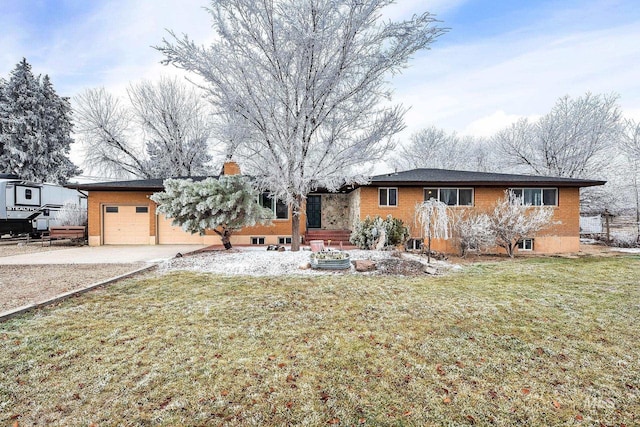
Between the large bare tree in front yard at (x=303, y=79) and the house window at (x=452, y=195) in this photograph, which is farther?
the house window at (x=452, y=195)

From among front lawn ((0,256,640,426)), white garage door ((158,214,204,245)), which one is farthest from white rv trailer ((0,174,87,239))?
front lawn ((0,256,640,426))

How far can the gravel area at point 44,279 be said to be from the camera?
17.6 ft

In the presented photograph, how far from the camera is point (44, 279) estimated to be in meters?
Answer: 6.90

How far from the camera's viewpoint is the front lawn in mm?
2377

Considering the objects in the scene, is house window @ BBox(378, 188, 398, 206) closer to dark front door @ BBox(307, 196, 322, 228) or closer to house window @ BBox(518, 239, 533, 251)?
dark front door @ BBox(307, 196, 322, 228)

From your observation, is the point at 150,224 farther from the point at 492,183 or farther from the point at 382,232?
the point at 492,183

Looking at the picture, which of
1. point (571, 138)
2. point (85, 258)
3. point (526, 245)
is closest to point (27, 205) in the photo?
point (85, 258)

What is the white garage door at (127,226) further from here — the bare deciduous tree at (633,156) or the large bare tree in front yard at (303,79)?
the bare deciduous tree at (633,156)

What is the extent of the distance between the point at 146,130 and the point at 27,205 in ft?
29.5

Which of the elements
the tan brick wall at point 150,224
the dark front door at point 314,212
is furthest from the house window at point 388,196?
the dark front door at point 314,212

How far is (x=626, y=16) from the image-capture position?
32.6 ft

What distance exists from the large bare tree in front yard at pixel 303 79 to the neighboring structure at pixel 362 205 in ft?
8.17

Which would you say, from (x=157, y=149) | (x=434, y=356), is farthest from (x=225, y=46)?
(x=157, y=149)

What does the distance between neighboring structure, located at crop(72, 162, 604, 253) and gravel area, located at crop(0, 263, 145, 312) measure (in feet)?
18.5
